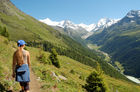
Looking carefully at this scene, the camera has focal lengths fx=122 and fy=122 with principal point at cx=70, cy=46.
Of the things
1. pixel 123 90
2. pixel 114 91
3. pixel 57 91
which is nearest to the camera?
pixel 57 91

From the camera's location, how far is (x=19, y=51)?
712 cm

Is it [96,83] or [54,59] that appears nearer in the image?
[96,83]

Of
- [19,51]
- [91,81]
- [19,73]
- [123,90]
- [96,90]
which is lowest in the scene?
[123,90]

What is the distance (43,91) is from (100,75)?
1898 centimetres

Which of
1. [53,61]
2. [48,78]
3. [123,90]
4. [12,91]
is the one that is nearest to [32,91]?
[12,91]

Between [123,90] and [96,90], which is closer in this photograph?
[96,90]

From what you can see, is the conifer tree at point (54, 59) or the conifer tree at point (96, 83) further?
the conifer tree at point (54, 59)

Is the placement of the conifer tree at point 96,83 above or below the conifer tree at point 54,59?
below

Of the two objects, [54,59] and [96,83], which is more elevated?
[54,59]

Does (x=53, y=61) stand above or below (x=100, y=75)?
above

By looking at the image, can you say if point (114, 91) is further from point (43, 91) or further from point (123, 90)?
point (43, 91)

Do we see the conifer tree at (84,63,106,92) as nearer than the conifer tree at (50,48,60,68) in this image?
Yes

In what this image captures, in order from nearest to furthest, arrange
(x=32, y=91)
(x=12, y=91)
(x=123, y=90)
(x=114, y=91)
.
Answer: (x=12, y=91), (x=32, y=91), (x=114, y=91), (x=123, y=90)

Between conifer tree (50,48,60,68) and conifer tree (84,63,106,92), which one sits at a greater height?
conifer tree (50,48,60,68)
